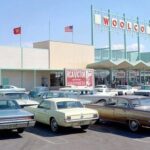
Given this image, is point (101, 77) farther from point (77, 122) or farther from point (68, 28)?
point (77, 122)

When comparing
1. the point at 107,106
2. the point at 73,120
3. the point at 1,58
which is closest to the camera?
the point at 73,120

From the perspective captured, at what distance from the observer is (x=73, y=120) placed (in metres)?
12.8

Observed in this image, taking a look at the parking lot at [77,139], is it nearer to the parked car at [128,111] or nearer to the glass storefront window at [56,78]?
the parked car at [128,111]

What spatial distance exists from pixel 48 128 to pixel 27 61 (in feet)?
110

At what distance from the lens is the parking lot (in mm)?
10633

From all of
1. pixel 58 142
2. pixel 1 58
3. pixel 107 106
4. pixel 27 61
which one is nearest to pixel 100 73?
pixel 27 61

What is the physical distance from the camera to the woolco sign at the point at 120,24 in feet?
183

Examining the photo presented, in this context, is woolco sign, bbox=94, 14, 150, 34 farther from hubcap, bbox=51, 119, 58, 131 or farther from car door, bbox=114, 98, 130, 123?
hubcap, bbox=51, 119, 58, 131

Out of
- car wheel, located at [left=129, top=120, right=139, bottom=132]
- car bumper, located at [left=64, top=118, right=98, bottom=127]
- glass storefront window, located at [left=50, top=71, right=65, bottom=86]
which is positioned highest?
glass storefront window, located at [left=50, top=71, right=65, bottom=86]

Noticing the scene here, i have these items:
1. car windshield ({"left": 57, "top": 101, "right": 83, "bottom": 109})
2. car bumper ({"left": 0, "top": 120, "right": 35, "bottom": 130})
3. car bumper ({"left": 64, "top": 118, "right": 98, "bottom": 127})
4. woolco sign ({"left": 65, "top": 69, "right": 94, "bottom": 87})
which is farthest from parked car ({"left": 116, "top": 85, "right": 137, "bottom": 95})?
car bumper ({"left": 0, "top": 120, "right": 35, "bottom": 130})

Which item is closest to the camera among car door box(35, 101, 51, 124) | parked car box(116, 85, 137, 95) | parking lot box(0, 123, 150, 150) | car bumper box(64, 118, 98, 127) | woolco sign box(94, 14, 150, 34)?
parking lot box(0, 123, 150, 150)

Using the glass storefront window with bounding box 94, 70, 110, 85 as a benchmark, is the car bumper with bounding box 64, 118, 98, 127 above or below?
below

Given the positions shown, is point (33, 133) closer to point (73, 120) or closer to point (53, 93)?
point (73, 120)

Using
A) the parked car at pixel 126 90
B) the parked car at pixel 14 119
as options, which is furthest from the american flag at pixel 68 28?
the parked car at pixel 14 119
